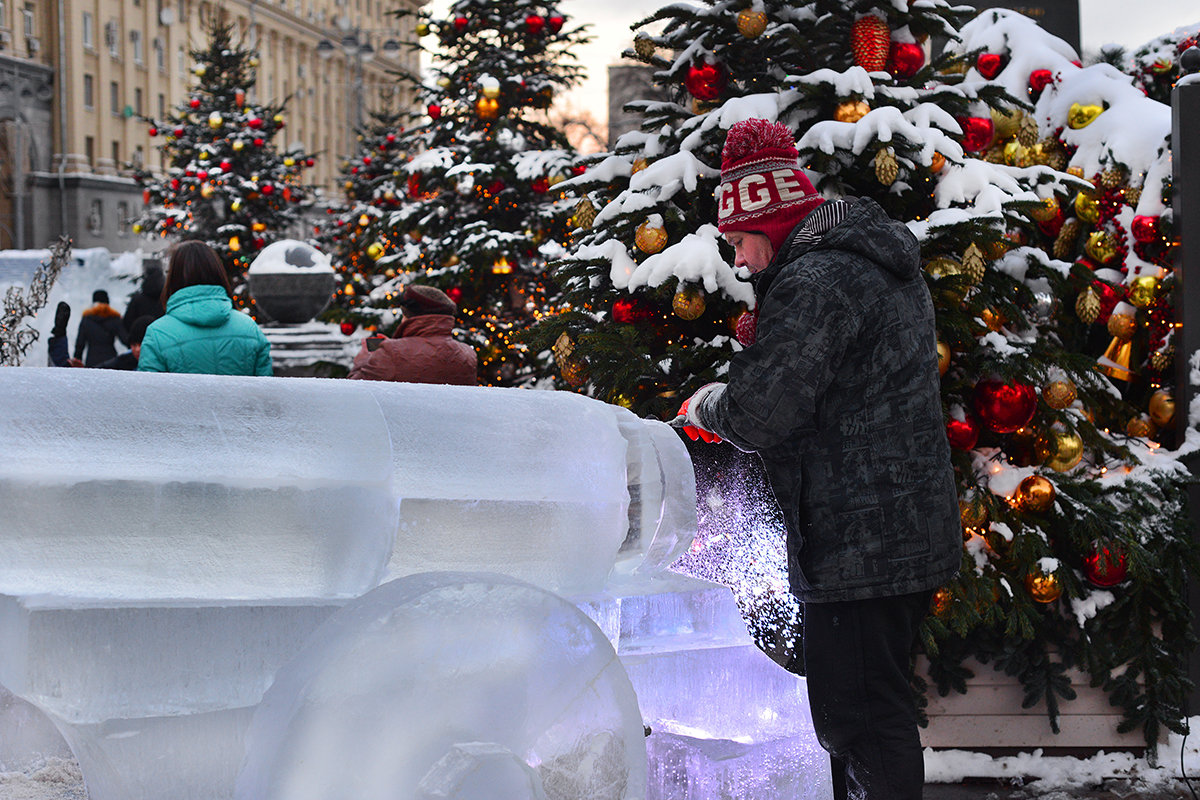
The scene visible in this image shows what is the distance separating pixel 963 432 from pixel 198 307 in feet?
9.93

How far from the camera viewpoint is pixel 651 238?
4227mm

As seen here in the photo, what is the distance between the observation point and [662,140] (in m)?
4.59

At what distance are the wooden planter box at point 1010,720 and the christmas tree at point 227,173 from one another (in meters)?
16.2

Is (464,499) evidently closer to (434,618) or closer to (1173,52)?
(434,618)

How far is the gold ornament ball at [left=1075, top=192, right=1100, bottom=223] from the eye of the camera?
5.29 m

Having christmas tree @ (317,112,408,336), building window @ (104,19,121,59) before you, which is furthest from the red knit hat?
building window @ (104,19,121,59)

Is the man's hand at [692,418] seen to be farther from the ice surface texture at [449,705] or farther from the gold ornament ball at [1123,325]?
the gold ornament ball at [1123,325]

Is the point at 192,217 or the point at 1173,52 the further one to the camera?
the point at 192,217

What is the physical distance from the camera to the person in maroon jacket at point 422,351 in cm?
504

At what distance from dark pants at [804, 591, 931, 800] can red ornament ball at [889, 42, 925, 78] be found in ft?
8.87

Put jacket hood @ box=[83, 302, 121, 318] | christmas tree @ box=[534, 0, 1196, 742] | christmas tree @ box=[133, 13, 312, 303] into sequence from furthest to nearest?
christmas tree @ box=[133, 13, 312, 303] < jacket hood @ box=[83, 302, 121, 318] < christmas tree @ box=[534, 0, 1196, 742]

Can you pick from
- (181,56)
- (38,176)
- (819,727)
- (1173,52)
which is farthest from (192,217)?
(181,56)

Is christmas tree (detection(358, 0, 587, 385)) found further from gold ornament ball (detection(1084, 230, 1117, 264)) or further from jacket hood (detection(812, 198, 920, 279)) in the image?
jacket hood (detection(812, 198, 920, 279))

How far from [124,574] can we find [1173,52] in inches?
257
